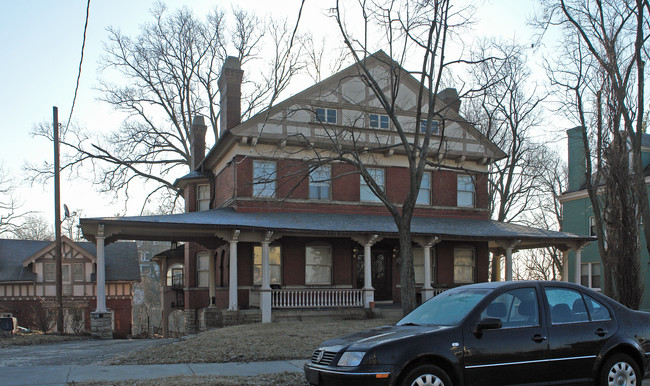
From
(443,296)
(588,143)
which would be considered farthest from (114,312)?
(443,296)

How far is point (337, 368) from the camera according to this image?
697 centimetres

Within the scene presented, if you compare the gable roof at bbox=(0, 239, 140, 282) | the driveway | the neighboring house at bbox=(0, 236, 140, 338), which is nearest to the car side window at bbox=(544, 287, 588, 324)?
the driveway

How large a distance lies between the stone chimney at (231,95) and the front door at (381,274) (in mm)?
7885

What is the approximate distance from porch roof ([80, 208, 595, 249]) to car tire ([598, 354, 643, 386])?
1341 centimetres

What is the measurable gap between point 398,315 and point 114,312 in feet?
75.9

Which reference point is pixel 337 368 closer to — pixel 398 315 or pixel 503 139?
pixel 398 315

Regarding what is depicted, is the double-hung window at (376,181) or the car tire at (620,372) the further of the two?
the double-hung window at (376,181)

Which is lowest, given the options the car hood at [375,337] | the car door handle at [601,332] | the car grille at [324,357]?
the car grille at [324,357]

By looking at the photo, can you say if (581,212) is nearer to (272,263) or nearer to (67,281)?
(272,263)

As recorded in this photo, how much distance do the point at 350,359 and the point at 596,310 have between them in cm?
345

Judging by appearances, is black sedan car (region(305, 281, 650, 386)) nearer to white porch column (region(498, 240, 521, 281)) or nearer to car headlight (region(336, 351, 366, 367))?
car headlight (region(336, 351, 366, 367))

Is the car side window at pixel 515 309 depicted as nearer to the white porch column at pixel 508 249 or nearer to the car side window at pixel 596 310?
the car side window at pixel 596 310

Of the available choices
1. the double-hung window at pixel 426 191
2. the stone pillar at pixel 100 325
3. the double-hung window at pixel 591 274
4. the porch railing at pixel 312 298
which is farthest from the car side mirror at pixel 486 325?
the double-hung window at pixel 591 274

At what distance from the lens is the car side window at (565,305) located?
7.76m
